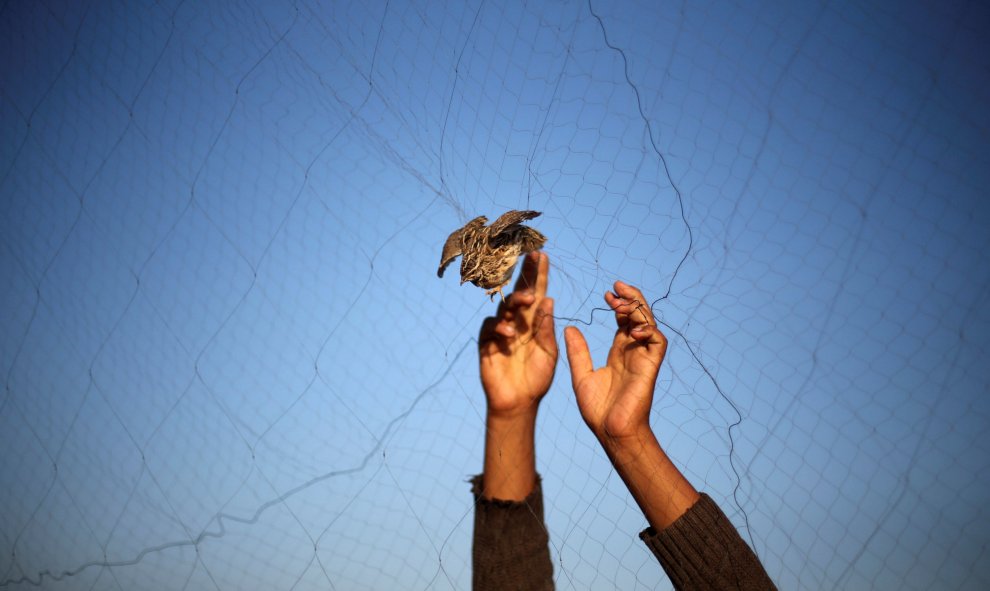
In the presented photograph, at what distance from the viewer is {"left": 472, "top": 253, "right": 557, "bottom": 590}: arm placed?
1876 mm

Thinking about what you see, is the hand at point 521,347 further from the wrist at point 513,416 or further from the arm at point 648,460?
the arm at point 648,460

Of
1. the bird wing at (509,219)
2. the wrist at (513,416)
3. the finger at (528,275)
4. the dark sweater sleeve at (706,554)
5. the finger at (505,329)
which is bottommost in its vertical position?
the dark sweater sleeve at (706,554)

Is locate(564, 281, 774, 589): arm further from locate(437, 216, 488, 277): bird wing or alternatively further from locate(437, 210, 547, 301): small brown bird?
locate(437, 216, 488, 277): bird wing

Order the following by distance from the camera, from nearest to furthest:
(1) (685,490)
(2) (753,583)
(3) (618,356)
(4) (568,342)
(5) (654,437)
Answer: (2) (753,583)
(1) (685,490)
(5) (654,437)
(3) (618,356)
(4) (568,342)

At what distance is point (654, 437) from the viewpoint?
1811 mm

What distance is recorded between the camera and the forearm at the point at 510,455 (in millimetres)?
1967

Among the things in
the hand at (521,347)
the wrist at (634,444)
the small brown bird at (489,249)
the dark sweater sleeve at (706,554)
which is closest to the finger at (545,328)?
the hand at (521,347)

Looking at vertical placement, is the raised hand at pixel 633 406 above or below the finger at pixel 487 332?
below

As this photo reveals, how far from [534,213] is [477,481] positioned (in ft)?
2.57

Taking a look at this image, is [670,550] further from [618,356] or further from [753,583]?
[618,356]

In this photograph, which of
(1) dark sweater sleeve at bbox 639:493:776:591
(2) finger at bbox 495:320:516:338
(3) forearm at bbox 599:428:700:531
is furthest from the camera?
(2) finger at bbox 495:320:516:338

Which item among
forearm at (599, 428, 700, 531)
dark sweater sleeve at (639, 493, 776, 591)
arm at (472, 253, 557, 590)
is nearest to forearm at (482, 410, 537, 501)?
arm at (472, 253, 557, 590)

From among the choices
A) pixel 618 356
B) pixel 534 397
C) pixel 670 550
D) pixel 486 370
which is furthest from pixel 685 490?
pixel 486 370

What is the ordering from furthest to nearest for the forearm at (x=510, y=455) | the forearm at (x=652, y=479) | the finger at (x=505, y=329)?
the finger at (x=505, y=329)
the forearm at (x=510, y=455)
the forearm at (x=652, y=479)
